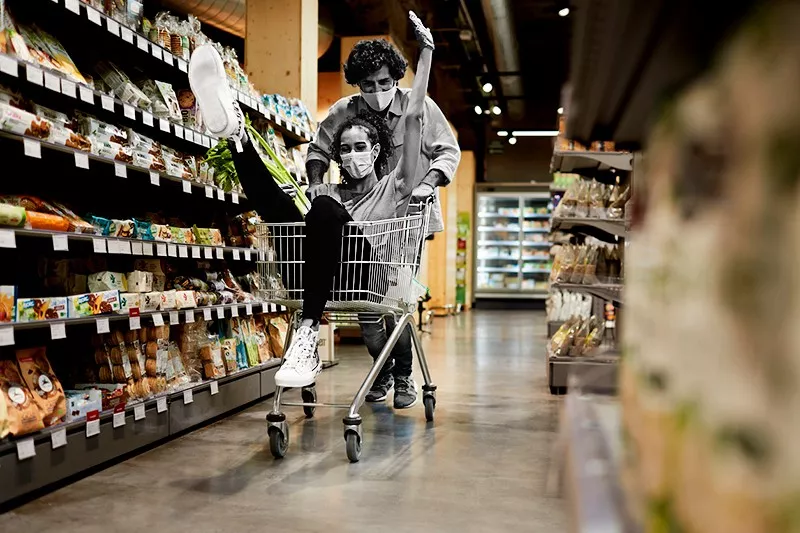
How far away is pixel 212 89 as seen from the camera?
8.37 ft

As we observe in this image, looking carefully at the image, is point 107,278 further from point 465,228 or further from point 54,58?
point 465,228

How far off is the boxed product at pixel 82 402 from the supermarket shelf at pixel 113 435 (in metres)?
0.03

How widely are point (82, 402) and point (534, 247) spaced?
1552 centimetres

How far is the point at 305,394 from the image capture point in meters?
3.79

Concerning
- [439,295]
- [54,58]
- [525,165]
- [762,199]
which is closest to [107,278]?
[54,58]

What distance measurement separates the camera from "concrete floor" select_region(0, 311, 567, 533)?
86.5 inches

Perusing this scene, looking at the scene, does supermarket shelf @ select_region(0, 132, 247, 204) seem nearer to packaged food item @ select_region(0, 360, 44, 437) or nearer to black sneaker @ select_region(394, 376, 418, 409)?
packaged food item @ select_region(0, 360, 44, 437)

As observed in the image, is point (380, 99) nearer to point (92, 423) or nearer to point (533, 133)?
point (92, 423)

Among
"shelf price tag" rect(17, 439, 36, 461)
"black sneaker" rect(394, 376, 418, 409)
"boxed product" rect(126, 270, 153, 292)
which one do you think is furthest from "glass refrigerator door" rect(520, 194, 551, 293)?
"shelf price tag" rect(17, 439, 36, 461)

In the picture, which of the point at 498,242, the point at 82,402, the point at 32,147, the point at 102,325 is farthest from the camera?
the point at 498,242

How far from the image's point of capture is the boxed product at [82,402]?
8.71 feet

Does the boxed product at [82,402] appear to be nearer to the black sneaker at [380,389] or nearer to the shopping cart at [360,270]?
the shopping cart at [360,270]

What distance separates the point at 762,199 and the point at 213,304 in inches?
147

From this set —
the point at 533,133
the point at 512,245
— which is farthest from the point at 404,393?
the point at 512,245
